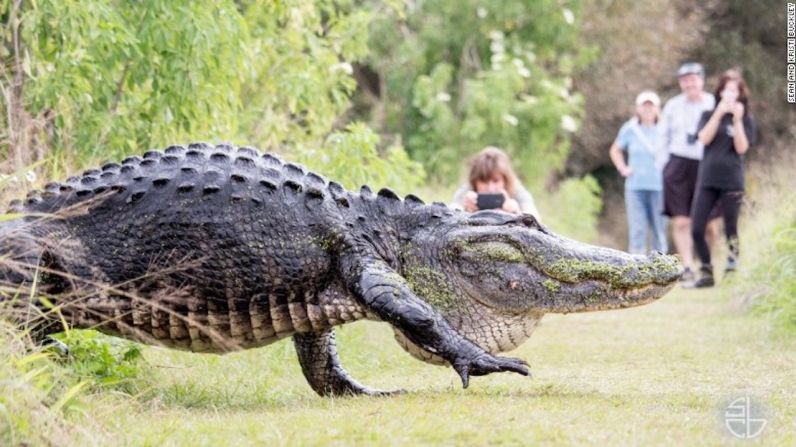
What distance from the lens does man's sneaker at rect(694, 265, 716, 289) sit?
1348 cm

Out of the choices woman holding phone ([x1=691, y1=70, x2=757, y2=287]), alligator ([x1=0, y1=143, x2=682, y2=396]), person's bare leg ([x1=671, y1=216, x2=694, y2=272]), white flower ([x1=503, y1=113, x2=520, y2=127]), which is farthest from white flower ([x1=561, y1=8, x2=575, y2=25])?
alligator ([x1=0, y1=143, x2=682, y2=396])

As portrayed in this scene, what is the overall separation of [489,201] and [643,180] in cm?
539

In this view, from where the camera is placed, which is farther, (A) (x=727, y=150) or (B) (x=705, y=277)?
(B) (x=705, y=277)

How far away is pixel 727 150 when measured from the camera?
13.1 meters

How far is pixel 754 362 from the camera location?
25.3 ft

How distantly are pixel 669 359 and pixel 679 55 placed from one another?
67.1ft

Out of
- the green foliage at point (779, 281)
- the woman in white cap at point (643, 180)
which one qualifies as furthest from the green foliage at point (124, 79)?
the woman in white cap at point (643, 180)

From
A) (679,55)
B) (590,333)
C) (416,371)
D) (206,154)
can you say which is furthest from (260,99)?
(679,55)

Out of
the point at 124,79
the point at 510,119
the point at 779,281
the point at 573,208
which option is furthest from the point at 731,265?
the point at 573,208

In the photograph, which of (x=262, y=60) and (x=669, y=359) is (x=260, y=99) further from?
(x=669, y=359)

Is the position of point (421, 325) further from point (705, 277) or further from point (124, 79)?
point (705, 277)

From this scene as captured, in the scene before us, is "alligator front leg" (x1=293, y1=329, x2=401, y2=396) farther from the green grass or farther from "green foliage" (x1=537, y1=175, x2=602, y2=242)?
"green foliage" (x1=537, y1=175, x2=602, y2=242)

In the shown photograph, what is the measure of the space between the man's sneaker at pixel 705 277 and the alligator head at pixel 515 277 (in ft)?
24.5

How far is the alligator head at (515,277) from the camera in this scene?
617cm
